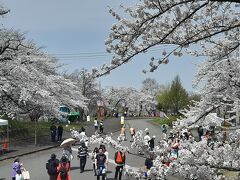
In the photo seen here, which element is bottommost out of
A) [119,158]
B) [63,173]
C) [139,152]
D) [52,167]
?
[63,173]

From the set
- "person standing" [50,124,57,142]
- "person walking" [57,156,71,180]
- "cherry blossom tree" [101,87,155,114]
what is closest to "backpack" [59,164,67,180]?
"person walking" [57,156,71,180]

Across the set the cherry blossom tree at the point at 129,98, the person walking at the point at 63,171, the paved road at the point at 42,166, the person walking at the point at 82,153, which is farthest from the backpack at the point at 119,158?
the cherry blossom tree at the point at 129,98

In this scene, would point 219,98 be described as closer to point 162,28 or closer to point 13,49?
point 162,28

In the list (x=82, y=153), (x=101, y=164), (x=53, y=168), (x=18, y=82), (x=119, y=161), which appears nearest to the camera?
(x=53, y=168)

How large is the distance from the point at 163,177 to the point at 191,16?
2.41m

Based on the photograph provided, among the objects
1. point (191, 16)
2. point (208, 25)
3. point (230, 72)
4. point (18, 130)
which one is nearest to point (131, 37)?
point (191, 16)

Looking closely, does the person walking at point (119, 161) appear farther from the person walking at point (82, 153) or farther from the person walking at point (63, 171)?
the person walking at point (63, 171)

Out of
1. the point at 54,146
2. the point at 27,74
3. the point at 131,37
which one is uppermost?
the point at 27,74

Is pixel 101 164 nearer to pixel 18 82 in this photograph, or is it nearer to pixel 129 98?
pixel 18 82

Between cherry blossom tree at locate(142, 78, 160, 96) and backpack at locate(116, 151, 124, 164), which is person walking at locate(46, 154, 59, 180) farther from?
cherry blossom tree at locate(142, 78, 160, 96)

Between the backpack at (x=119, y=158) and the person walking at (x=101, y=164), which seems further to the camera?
the backpack at (x=119, y=158)

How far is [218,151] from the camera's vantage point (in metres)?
6.40

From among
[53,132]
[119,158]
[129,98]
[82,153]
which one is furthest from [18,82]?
[129,98]

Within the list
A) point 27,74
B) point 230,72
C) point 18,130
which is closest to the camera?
point 230,72
